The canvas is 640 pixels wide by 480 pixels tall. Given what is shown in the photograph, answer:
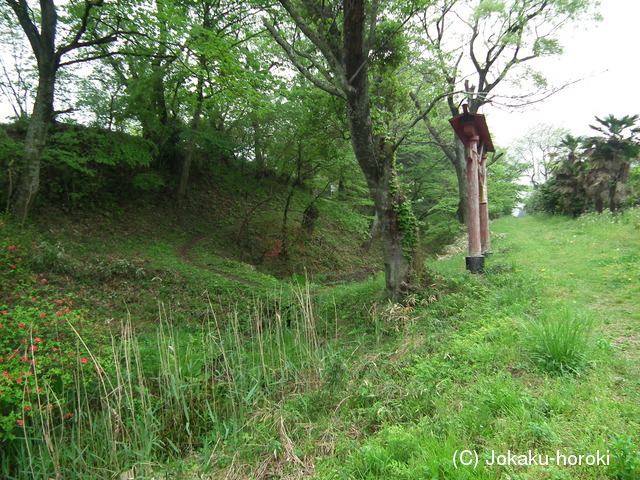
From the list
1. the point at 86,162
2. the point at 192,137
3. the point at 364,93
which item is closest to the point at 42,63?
the point at 86,162

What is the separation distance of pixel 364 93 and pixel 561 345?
172 inches

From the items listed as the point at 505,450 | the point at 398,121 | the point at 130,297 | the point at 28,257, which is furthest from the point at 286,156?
the point at 505,450

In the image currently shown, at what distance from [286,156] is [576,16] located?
11.0 metres

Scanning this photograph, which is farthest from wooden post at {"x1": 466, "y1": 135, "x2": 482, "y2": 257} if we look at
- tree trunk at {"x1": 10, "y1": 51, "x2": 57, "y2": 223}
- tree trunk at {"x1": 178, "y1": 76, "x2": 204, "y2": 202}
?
tree trunk at {"x1": 10, "y1": 51, "x2": 57, "y2": 223}

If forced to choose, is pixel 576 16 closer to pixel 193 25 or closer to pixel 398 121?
pixel 398 121

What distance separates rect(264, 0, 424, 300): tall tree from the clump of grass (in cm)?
284

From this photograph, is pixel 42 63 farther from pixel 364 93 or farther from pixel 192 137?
pixel 364 93

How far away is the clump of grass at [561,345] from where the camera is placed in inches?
105

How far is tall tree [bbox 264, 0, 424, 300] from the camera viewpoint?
5047 mm

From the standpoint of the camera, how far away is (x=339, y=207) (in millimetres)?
12234

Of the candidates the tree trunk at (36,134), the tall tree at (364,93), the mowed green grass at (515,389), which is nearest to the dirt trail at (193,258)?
the tree trunk at (36,134)

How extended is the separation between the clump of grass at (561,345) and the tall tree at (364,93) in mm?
2840

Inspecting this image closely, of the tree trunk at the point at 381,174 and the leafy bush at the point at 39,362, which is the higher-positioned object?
the tree trunk at the point at 381,174

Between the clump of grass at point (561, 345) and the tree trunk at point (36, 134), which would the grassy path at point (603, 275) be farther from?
the tree trunk at point (36, 134)
